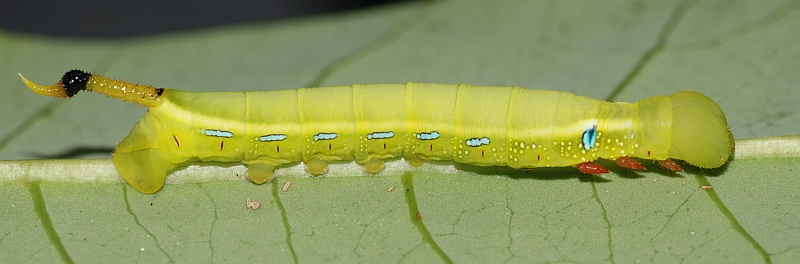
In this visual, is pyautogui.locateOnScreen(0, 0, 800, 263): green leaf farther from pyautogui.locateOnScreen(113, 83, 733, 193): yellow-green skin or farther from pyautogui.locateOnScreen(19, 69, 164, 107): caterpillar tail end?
pyautogui.locateOnScreen(19, 69, 164, 107): caterpillar tail end

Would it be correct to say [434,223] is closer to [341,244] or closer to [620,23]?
[341,244]

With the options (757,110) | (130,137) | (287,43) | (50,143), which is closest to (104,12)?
(287,43)

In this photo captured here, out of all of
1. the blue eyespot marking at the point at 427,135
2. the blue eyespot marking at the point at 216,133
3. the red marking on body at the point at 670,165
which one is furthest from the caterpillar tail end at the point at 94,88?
the red marking on body at the point at 670,165

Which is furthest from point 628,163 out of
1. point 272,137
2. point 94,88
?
point 94,88

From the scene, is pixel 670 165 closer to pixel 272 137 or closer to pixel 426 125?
pixel 426 125

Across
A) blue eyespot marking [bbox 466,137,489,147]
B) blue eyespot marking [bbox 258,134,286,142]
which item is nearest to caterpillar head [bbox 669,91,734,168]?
blue eyespot marking [bbox 466,137,489,147]

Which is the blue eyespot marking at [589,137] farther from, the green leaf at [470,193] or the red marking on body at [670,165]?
the red marking on body at [670,165]
